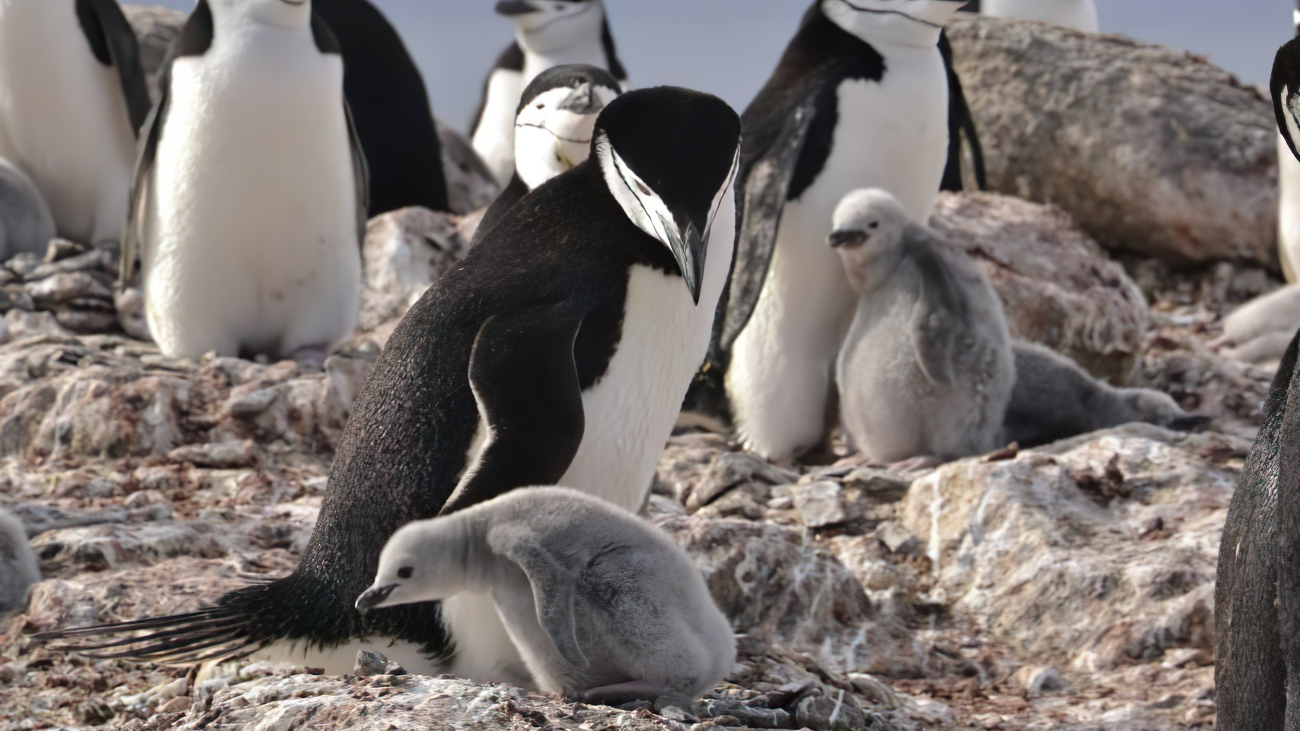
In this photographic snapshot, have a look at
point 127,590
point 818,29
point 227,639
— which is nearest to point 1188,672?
point 227,639

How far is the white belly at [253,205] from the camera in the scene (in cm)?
513

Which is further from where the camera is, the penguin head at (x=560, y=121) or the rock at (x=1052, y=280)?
the rock at (x=1052, y=280)

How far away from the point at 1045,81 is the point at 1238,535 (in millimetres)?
6501

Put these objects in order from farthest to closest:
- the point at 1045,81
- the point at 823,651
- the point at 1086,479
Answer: the point at 1045,81 < the point at 1086,479 < the point at 823,651

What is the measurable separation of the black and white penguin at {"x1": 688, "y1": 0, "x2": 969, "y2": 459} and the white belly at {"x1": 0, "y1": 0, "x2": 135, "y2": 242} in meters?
3.43

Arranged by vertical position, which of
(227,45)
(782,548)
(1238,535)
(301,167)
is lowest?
(782,548)

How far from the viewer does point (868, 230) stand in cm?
471

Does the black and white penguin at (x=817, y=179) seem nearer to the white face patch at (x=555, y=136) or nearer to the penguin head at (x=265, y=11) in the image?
the white face patch at (x=555, y=136)

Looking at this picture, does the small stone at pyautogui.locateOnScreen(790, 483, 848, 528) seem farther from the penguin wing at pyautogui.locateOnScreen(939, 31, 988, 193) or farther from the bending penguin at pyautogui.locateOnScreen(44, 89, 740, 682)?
the penguin wing at pyautogui.locateOnScreen(939, 31, 988, 193)

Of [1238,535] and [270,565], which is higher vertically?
[1238,535]

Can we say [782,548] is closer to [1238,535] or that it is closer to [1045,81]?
[1238,535]

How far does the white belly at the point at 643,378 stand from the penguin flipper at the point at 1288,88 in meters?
1.06

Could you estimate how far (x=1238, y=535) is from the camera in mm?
2127

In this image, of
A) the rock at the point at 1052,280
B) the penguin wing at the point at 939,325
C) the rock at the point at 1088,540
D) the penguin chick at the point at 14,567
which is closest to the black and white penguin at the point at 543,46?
the rock at the point at 1052,280
